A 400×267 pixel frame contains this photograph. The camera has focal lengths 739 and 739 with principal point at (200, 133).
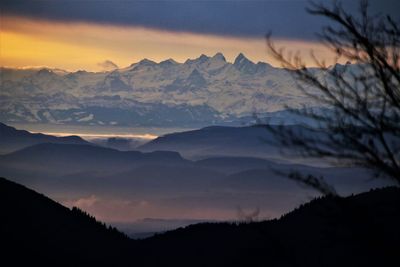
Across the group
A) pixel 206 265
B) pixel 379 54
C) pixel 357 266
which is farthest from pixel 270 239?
pixel 206 265

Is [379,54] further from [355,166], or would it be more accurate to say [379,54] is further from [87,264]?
[87,264]

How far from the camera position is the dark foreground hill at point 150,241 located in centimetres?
4769

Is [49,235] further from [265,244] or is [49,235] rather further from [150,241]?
[265,244]

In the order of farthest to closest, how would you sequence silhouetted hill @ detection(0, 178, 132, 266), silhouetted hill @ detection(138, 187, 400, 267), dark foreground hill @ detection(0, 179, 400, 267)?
silhouetted hill @ detection(0, 178, 132, 266) < dark foreground hill @ detection(0, 179, 400, 267) < silhouetted hill @ detection(138, 187, 400, 267)

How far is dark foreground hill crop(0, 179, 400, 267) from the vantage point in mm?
47688

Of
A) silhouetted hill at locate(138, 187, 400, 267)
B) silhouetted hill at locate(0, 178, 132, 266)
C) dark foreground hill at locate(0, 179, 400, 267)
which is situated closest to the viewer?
silhouetted hill at locate(138, 187, 400, 267)

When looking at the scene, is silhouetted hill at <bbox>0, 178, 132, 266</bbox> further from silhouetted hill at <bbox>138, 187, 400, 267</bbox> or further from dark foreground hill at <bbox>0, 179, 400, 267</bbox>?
silhouetted hill at <bbox>138, 187, 400, 267</bbox>

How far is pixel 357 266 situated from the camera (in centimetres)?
3984

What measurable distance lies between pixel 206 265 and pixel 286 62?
137ft

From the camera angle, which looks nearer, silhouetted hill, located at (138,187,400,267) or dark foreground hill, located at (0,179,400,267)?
silhouetted hill, located at (138,187,400,267)

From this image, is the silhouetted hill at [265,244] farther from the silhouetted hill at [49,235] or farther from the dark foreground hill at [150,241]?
the silhouetted hill at [49,235]

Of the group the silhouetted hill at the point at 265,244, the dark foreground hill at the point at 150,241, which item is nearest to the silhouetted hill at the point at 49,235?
the dark foreground hill at the point at 150,241

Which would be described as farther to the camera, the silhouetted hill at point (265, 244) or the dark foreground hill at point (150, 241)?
the dark foreground hill at point (150, 241)

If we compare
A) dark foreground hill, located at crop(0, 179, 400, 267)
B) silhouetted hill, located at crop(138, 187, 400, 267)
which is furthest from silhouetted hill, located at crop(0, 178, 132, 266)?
silhouetted hill, located at crop(138, 187, 400, 267)
